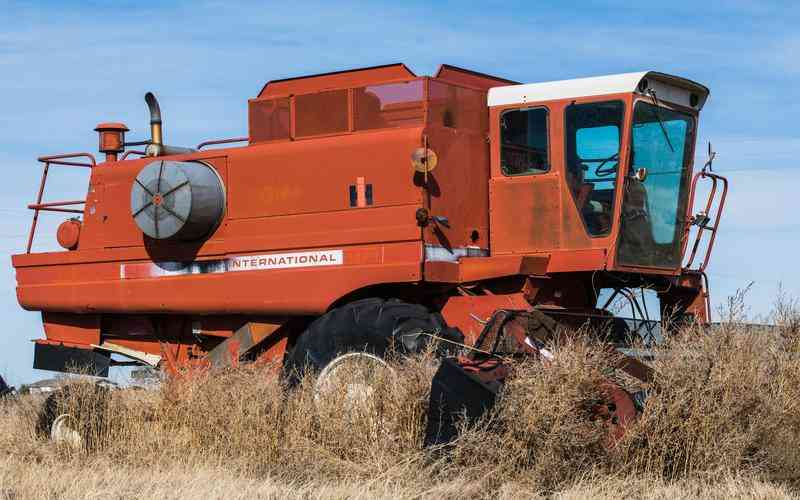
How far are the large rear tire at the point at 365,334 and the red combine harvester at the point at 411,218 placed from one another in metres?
0.02

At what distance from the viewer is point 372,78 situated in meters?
12.0

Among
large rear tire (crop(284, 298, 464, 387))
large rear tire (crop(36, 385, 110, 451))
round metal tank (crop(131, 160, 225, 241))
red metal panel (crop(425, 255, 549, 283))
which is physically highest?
round metal tank (crop(131, 160, 225, 241))

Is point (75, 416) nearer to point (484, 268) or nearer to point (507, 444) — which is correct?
point (484, 268)

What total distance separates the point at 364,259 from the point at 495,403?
129 inches

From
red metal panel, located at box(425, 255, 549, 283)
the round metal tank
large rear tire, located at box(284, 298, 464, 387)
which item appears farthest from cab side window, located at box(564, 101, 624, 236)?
the round metal tank

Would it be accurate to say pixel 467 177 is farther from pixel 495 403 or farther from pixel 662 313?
pixel 495 403

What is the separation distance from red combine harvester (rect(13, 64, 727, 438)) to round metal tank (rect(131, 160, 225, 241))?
2 cm

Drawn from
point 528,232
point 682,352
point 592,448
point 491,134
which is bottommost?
point 592,448

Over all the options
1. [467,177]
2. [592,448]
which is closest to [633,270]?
[467,177]

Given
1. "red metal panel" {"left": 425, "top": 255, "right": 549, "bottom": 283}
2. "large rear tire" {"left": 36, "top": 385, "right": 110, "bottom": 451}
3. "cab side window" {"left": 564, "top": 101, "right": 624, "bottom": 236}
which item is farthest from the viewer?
"cab side window" {"left": 564, "top": 101, "right": 624, "bottom": 236}

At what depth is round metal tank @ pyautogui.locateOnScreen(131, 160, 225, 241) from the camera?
12195mm

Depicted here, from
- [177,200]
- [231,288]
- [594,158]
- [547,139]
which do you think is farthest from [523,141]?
[177,200]

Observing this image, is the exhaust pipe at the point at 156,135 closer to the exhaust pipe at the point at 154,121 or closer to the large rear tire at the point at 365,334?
the exhaust pipe at the point at 154,121

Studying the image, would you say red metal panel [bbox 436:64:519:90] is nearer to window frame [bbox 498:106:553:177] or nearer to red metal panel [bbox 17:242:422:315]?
window frame [bbox 498:106:553:177]
